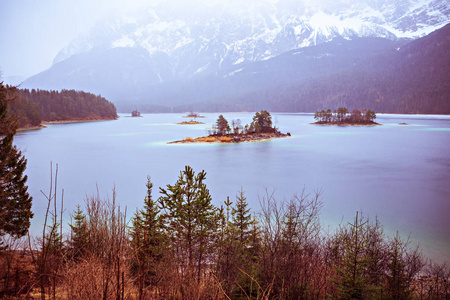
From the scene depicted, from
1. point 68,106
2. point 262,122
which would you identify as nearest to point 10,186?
point 262,122

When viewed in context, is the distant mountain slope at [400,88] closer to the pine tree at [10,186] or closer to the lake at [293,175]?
the lake at [293,175]

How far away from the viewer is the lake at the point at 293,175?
15.3m

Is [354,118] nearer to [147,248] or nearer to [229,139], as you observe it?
[229,139]

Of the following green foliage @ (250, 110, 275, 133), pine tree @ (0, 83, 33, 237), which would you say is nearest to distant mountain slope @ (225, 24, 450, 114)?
green foliage @ (250, 110, 275, 133)

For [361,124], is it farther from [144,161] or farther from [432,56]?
[432,56]

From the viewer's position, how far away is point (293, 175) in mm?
25938

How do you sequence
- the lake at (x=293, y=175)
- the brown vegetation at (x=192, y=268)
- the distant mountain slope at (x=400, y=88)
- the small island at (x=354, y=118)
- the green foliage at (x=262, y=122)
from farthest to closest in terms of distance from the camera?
the distant mountain slope at (x=400, y=88)
the small island at (x=354, y=118)
the green foliage at (x=262, y=122)
the lake at (x=293, y=175)
the brown vegetation at (x=192, y=268)

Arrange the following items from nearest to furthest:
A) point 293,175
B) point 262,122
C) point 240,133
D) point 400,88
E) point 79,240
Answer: point 79,240 → point 293,175 → point 240,133 → point 262,122 → point 400,88

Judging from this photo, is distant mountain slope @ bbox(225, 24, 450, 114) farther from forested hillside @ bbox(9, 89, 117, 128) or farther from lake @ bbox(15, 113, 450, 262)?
forested hillside @ bbox(9, 89, 117, 128)

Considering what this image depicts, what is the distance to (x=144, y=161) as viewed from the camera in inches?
1298

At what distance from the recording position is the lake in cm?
1529

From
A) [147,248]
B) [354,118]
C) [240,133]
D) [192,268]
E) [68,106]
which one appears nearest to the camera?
[192,268]

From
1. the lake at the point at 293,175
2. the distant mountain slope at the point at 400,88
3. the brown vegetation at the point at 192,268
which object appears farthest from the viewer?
the distant mountain slope at the point at 400,88

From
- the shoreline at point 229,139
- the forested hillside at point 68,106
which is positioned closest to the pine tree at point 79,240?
the shoreline at point 229,139
